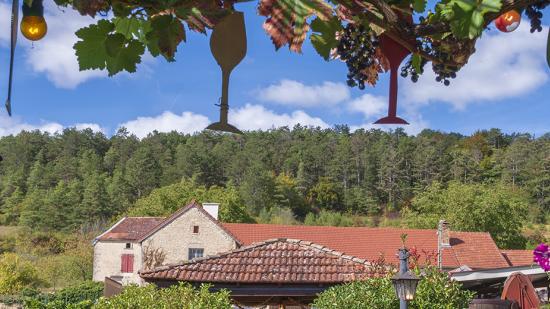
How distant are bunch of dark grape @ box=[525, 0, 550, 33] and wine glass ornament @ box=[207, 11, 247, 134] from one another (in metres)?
0.57

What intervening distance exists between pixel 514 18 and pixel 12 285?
33.9 m

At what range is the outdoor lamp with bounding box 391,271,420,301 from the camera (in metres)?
6.93

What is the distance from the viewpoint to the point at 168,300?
8.09 m

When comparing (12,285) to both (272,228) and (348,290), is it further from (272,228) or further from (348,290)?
(348,290)

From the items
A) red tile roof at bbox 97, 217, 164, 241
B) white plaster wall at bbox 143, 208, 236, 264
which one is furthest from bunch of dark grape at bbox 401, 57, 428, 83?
red tile roof at bbox 97, 217, 164, 241

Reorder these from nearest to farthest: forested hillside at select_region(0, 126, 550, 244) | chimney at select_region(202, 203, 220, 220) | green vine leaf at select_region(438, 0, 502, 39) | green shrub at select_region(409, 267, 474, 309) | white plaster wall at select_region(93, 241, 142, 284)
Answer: green vine leaf at select_region(438, 0, 502, 39) → green shrub at select_region(409, 267, 474, 309) → chimney at select_region(202, 203, 220, 220) → white plaster wall at select_region(93, 241, 142, 284) → forested hillside at select_region(0, 126, 550, 244)

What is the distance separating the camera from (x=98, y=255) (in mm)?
32844

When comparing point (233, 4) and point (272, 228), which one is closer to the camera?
point (233, 4)

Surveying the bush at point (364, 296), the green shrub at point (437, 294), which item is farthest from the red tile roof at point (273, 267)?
the green shrub at point (437, 294)

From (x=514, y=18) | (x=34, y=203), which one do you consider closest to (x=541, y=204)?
(x=34, y=203)

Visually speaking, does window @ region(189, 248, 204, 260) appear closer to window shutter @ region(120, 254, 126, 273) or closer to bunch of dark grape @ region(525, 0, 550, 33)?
window shutter @ region(120, 254, 126, 273)

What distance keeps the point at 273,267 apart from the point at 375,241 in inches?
612

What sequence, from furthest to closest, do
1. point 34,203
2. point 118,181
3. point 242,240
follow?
point 118,181 → point 34,203 → point 242,240

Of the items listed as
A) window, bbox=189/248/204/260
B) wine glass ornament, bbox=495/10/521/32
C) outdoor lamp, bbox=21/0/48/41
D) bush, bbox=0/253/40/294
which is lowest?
bush, bbox=0/253/40/294
